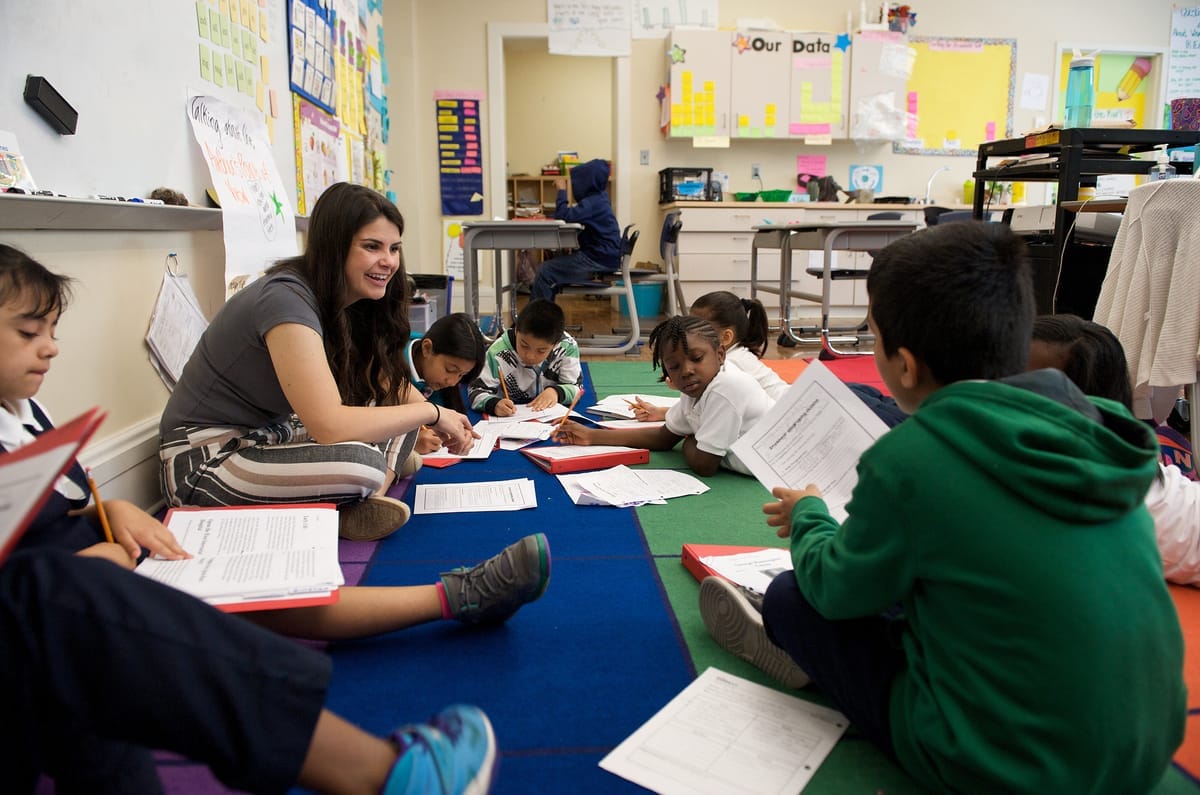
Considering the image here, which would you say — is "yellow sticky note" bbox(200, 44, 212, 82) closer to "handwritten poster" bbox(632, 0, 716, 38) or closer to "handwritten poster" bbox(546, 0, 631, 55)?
"handwritten poster" bbox(546, 0, 631, 55)

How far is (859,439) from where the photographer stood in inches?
44.9

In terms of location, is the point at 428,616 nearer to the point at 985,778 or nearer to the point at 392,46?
the point at 985,778

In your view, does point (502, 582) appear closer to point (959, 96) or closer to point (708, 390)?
point (708, 390)

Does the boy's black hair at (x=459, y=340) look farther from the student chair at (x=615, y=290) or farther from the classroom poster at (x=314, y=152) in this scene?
the student chair at (x=615, y=290)

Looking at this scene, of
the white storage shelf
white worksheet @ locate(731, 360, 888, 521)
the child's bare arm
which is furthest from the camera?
the white storage shelf

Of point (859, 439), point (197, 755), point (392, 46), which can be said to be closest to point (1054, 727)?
point (859, 439)

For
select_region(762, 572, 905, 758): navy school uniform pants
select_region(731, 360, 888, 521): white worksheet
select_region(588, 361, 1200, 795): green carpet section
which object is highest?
select_region(731, 360, 888, 521): white worksheet

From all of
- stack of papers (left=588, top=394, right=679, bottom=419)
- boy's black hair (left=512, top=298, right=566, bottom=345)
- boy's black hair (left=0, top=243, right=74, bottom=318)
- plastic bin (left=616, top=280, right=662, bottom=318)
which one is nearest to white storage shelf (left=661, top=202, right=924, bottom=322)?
plastic bin (left=616, top=280, right=662, bottom=318)

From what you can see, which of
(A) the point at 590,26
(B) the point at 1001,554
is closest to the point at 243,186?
(B) the point at 1001,554

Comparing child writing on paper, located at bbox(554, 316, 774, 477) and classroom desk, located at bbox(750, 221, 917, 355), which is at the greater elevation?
classroom desk, located at bbox(750, 221, 917, 355)

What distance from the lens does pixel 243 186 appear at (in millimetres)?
2492

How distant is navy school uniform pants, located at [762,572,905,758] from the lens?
945 millimetres

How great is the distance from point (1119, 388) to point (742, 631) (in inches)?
33.8

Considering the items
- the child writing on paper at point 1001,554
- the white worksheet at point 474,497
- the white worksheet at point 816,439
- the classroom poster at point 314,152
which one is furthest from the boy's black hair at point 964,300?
the classroom poster at point 314,152
